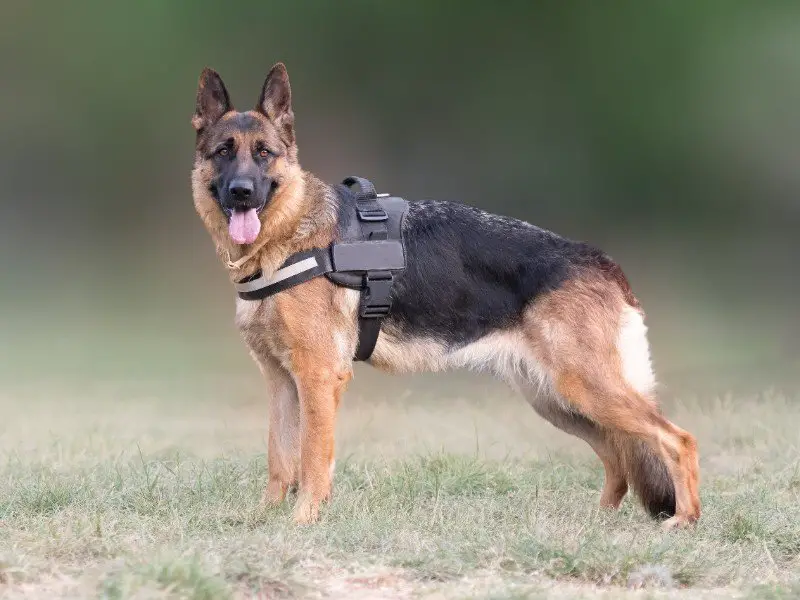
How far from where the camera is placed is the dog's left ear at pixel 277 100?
19.1 feet

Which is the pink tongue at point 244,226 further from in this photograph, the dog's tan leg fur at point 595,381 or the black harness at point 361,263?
the dog's tan leg fur at point 595,381

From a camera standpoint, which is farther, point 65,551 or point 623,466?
point 623,466

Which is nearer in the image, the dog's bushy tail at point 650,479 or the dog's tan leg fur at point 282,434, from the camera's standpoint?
the dog's bushy tail at point 650,479

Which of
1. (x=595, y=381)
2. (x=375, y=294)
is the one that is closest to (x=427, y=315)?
(x=375, y=294)

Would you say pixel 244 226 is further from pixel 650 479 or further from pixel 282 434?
pixel 650 479

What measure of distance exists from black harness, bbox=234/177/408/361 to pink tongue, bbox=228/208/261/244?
24 centimetres

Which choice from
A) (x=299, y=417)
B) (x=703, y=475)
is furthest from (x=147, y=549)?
(x=703, y=475)

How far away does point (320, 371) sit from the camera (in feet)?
18.5

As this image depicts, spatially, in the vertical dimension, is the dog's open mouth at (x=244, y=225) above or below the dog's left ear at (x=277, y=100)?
below

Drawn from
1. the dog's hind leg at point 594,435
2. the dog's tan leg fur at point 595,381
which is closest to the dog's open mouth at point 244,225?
the dog's tan leg fur at point 595,381

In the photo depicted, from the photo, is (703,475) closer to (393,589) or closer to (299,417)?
(299,417)

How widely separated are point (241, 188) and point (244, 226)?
0.21 meters

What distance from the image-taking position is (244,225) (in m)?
5.55

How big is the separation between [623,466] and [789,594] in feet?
6.02
